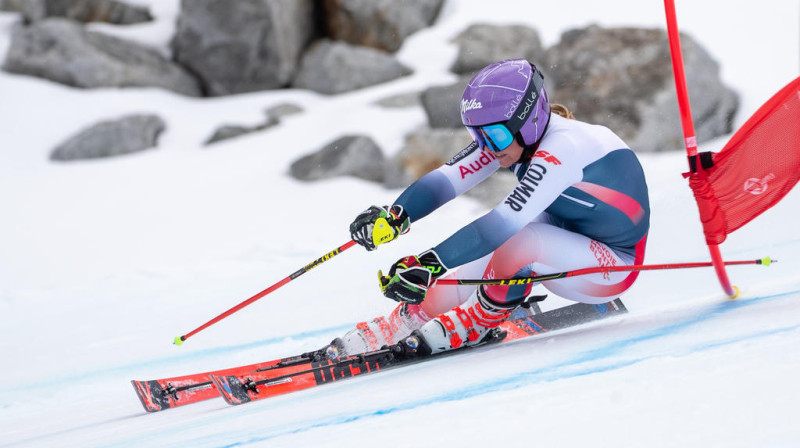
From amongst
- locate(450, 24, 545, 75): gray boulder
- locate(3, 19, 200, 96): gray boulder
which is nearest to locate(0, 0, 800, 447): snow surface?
locate(3, 19, 200, 96): gray boulder

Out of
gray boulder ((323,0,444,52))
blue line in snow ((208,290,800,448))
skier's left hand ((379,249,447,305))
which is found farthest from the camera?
gray boulder ((323,0,444,52))

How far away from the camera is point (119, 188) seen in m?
10.7

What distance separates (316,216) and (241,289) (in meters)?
3.34

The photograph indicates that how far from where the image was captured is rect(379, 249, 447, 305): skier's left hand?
266cm

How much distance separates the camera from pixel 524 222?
105 inches

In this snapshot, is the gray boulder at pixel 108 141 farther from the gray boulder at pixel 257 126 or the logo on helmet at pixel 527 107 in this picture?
the logo on helmet at pixel 527 107

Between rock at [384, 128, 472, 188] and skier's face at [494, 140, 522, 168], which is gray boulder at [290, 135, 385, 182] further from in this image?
skier's face at [494, 140, 522, 168]

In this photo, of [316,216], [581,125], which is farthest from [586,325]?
[316,216]

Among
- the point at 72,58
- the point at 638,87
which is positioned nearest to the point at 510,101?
the point at 638,87

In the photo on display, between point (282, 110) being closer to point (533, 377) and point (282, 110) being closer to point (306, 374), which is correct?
point (306, 374)

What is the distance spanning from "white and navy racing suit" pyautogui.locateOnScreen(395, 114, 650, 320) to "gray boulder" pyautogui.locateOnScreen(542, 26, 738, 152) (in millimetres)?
7859

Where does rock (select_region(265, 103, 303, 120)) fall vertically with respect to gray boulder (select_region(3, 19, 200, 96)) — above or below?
below

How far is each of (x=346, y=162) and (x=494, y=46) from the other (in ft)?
14.5

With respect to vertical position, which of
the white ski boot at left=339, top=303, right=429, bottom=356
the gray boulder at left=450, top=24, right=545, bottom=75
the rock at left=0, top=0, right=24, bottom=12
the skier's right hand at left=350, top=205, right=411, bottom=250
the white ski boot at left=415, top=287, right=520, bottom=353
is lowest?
the rock at left=0, top=0, right=24, bottom=12
